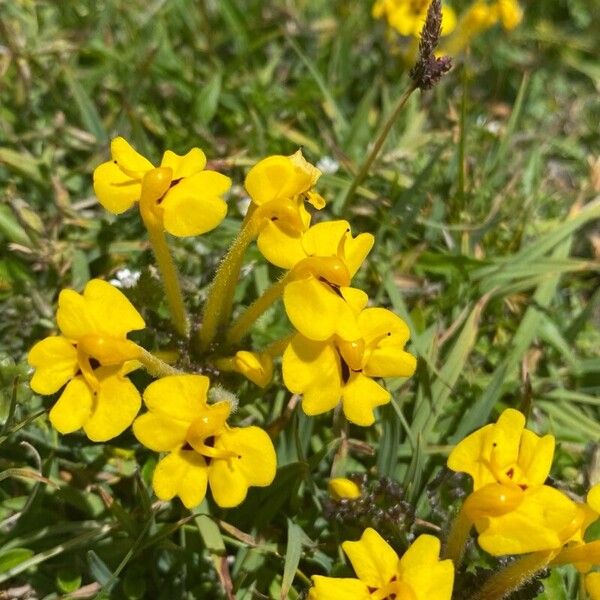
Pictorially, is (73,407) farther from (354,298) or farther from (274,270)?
(274,270)

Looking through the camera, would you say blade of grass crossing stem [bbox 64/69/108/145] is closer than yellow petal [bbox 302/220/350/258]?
No

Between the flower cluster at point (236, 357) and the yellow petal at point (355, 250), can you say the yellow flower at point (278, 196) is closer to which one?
the flower cluster at point (236, 357)

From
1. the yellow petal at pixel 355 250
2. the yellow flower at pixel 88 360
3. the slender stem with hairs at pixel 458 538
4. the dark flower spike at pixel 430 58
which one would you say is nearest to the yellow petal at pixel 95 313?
the yellow flower at pixel 88 360

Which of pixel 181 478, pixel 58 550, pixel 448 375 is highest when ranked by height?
pixel 181 478

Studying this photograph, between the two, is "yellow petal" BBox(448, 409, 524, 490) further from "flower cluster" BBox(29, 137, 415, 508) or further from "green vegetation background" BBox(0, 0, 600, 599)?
"green vegetation background" BBox(0, 0, 600, 599)

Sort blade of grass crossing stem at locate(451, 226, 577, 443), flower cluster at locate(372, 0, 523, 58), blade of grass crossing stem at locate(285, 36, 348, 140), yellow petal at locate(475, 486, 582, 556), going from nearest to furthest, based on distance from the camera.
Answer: yellow petal at locate(475, 486, 582, 556) → blade of grass crossing stem at locate(451, 226, 577, 443) → blade of grass crossing stem at locate(285, 36, 348, 140) → flower cluster at locate(372, 0, 523, 58)

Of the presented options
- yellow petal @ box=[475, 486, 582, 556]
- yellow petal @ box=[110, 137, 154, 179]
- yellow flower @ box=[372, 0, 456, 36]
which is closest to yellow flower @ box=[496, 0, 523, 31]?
yellow flower @ box=[372, 0, 456, 36]

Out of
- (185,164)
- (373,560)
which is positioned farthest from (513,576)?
(185,164)
